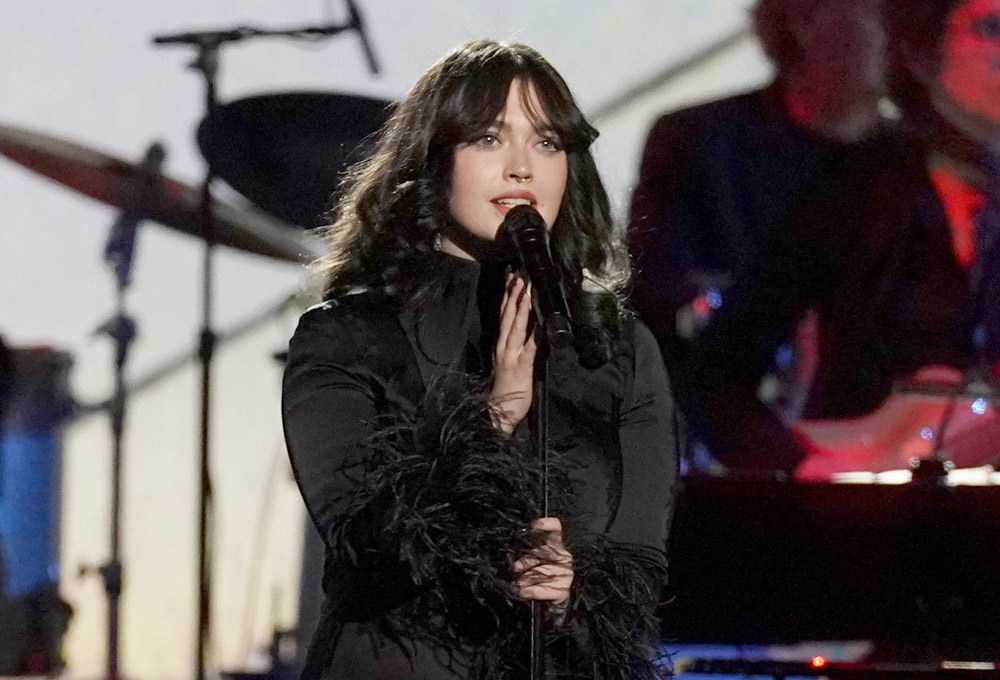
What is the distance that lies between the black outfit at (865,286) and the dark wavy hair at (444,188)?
202cm

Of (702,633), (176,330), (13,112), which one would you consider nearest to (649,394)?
(702,633)

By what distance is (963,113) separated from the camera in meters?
4.30

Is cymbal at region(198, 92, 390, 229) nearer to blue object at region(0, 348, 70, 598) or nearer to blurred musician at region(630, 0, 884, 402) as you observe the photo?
blue object at region(0, 348, 70, 598)

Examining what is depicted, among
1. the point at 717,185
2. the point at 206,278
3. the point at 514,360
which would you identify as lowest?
the point at 514,360

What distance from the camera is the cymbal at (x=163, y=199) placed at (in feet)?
11.5

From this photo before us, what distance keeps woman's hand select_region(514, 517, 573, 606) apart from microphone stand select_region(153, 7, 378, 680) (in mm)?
2051

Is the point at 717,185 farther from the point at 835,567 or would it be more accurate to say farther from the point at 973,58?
the point at 835,567

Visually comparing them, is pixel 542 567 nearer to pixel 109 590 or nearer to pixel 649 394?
pixel 649 394

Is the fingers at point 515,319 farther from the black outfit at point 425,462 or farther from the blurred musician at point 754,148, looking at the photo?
the blurred musician at point 754,148

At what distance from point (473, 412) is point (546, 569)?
0.63 feet

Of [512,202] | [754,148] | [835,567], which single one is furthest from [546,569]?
[754,148]

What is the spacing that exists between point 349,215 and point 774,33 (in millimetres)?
2524

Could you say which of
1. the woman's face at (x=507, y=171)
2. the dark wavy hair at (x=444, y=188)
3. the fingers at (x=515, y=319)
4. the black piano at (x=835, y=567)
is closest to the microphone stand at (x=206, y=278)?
the black piano at (x=835, y=567)

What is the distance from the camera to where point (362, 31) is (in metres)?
3.61
